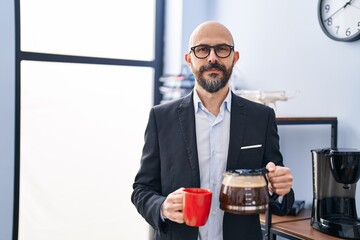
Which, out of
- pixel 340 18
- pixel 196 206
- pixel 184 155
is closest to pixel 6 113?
pixel 184 155

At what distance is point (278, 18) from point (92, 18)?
1.40 m

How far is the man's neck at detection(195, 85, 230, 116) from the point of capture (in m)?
1.38

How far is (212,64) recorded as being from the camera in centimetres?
131

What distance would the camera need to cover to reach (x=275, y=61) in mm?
2463

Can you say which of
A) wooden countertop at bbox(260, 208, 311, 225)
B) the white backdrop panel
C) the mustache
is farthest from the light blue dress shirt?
the white backdrop panel

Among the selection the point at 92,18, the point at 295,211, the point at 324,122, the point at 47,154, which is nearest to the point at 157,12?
the point at 92,18

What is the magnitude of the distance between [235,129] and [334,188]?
730 millimetres

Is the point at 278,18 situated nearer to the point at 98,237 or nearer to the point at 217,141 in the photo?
the point at 217,141

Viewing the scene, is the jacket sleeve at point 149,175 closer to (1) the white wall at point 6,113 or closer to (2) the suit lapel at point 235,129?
(2) the suit lapel at point 235,129

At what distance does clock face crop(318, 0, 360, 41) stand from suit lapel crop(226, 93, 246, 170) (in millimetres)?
942

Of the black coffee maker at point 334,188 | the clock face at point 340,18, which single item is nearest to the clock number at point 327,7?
the clock face at point 340,18

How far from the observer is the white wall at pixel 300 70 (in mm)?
2043

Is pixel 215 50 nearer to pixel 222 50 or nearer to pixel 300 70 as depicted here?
pixel 222 50

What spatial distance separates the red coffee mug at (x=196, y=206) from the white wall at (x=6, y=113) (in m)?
1.90
